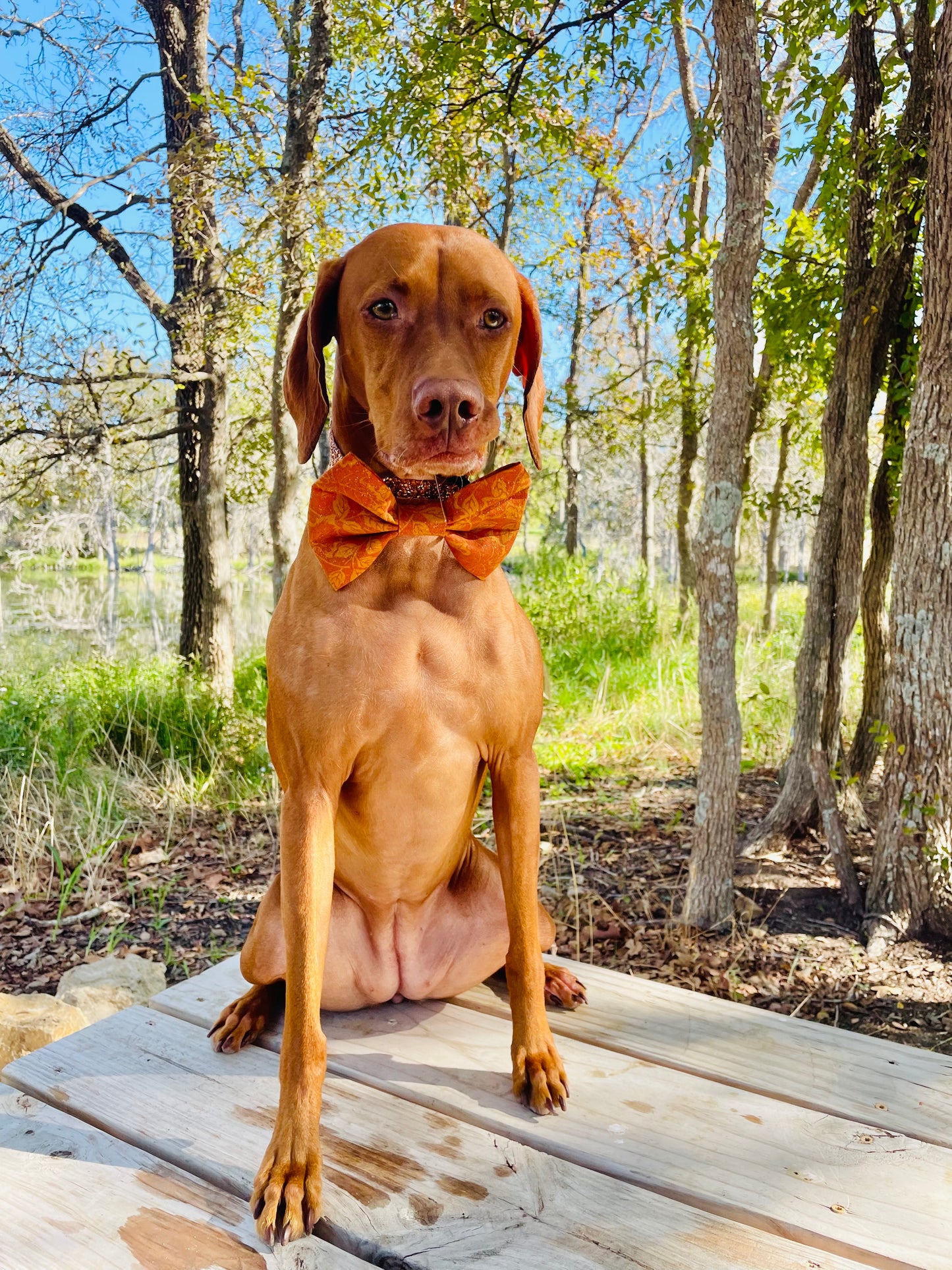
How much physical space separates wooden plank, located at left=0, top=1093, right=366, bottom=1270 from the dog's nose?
119cm

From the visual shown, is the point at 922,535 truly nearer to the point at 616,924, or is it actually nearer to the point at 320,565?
the point at 616,924

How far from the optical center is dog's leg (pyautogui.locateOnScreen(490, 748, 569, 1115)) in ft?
5.33

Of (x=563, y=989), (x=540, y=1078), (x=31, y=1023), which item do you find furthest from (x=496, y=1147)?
(x=31, y=1023)

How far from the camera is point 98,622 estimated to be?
12453 millimetres

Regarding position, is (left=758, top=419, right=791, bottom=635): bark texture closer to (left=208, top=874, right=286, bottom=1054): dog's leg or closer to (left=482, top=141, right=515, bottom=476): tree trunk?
(left=482, top=141, right=515, bottom=476): tree trunk

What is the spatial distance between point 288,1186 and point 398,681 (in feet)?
2.52

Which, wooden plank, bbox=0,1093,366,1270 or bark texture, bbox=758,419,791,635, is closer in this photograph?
wooden plank, bbox=0,1093,366,1270

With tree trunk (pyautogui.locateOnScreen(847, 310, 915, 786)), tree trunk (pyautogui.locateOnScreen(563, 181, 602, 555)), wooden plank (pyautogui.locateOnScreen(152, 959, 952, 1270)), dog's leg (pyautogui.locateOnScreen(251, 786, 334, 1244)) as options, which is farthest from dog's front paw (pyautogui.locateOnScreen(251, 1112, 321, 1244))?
tree trunk (pyautogui.locateOnScreen(563, 181, 602, 555))

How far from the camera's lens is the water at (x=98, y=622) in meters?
9.48

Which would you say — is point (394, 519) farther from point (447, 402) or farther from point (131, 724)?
point (131, 724)

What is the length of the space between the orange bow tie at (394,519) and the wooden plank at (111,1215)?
0.97 meters

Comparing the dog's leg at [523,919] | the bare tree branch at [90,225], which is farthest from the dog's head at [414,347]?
the bare tree branch at [90,225]

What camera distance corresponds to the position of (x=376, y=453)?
1.58m

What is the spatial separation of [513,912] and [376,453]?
0.84m
